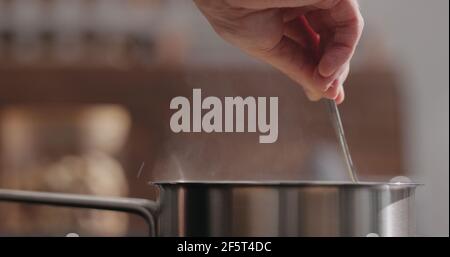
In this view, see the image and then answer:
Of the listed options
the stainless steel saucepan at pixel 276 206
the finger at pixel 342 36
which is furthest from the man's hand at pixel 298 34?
the stainless steel saucepan at pixel 276 206

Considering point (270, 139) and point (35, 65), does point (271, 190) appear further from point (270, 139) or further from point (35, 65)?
point (35, 65)

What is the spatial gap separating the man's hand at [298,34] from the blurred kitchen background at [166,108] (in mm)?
19

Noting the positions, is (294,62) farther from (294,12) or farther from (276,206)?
(276,206)

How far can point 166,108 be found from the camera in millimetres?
508

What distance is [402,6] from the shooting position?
64 centimetres

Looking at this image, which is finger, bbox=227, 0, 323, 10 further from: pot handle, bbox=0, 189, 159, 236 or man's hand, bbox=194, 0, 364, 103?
pot handle, bbox=0, 189, 159, 236

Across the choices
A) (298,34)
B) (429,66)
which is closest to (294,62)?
(298,34)

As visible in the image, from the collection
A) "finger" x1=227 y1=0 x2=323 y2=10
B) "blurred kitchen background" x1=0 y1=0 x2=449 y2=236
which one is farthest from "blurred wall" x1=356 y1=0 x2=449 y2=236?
"finger" x1=227 y1=0 x2=323 y2=10

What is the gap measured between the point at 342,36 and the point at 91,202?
7.6 inches

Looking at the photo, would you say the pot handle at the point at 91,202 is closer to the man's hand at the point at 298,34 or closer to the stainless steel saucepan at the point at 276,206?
the stainless steel saucepan at the point at 276,206

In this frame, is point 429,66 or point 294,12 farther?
point 429,66

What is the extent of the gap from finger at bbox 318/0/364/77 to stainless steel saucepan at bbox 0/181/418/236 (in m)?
0.11

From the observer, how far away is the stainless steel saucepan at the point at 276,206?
39cm

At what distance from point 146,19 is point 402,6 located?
3.04 ft
